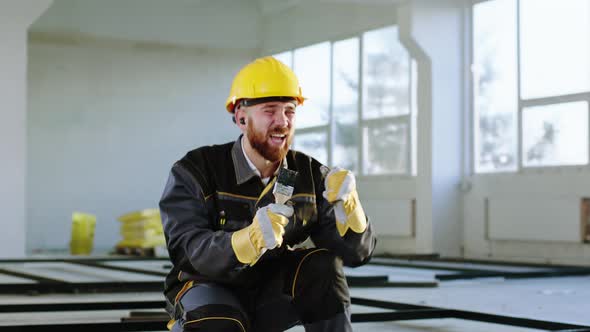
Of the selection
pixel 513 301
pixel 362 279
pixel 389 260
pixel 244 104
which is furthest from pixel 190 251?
pixel 389 260

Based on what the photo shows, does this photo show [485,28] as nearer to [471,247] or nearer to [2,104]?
[471,247]

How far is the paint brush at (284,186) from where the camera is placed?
311 centimetres

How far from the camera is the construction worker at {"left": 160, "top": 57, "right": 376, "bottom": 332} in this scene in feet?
10.3

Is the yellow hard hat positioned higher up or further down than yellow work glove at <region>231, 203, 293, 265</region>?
higher up

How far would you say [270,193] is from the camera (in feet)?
11.2

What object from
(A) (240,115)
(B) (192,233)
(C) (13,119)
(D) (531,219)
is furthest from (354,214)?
(C) (13,119)

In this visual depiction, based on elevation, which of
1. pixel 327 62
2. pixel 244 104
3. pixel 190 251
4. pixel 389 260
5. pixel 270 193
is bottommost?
pixel 389 260

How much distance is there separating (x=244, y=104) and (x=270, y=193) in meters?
0.39

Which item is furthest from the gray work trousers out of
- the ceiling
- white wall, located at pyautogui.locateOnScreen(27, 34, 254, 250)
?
white wall, located at pyautogui.locateOnScreen(27, 34, 254, 250)

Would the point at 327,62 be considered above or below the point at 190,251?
above

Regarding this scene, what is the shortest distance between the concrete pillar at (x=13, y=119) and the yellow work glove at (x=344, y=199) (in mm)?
10654

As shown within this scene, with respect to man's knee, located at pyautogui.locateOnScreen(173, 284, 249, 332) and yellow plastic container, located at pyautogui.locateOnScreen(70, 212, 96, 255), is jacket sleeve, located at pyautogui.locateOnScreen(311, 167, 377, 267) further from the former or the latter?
yellow plastic container, located at pyautogui.locateOnScreen(70, 212, 96, 255)

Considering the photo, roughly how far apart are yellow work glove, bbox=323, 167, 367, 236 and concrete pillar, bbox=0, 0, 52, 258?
1065 cm

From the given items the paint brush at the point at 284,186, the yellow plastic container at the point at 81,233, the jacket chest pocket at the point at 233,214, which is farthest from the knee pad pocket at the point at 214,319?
Answer: the yellow plastic container at the point at 81,233
